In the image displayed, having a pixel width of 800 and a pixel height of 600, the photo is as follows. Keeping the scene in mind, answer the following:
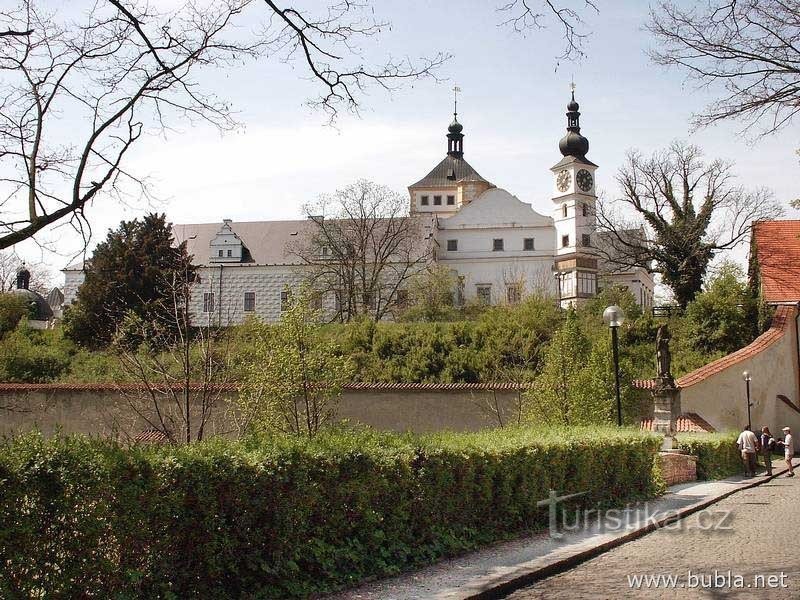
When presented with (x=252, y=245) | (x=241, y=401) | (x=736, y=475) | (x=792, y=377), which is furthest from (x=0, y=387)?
(x=252, y=245)

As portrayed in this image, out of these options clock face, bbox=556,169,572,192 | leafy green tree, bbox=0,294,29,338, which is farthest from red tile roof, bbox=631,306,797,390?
clock face, bbox=556,169,572,192

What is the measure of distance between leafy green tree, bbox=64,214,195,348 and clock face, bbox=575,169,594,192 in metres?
38.0

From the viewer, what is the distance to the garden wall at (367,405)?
27922mm

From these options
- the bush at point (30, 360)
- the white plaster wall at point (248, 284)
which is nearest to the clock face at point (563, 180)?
the white plaster wall at point (248, 284)

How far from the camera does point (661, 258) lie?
4634 cm

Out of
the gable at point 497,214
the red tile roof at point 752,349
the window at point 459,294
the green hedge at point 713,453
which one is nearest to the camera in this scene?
the green hedge at point 713,453

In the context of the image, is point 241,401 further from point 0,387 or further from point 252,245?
point 252,245

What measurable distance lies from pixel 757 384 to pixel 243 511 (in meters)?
29.8

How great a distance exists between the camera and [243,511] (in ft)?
21.7

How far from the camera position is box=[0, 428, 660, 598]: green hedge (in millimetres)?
5320

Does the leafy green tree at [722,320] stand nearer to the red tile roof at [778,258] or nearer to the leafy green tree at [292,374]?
the red tile roof at [778,258]

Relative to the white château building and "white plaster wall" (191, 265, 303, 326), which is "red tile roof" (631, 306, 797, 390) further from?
"white plaster wall" (191, 265, 303, 326)

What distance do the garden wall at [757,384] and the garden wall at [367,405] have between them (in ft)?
23.1

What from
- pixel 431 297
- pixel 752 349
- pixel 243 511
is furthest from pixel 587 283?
pixel 243 511
